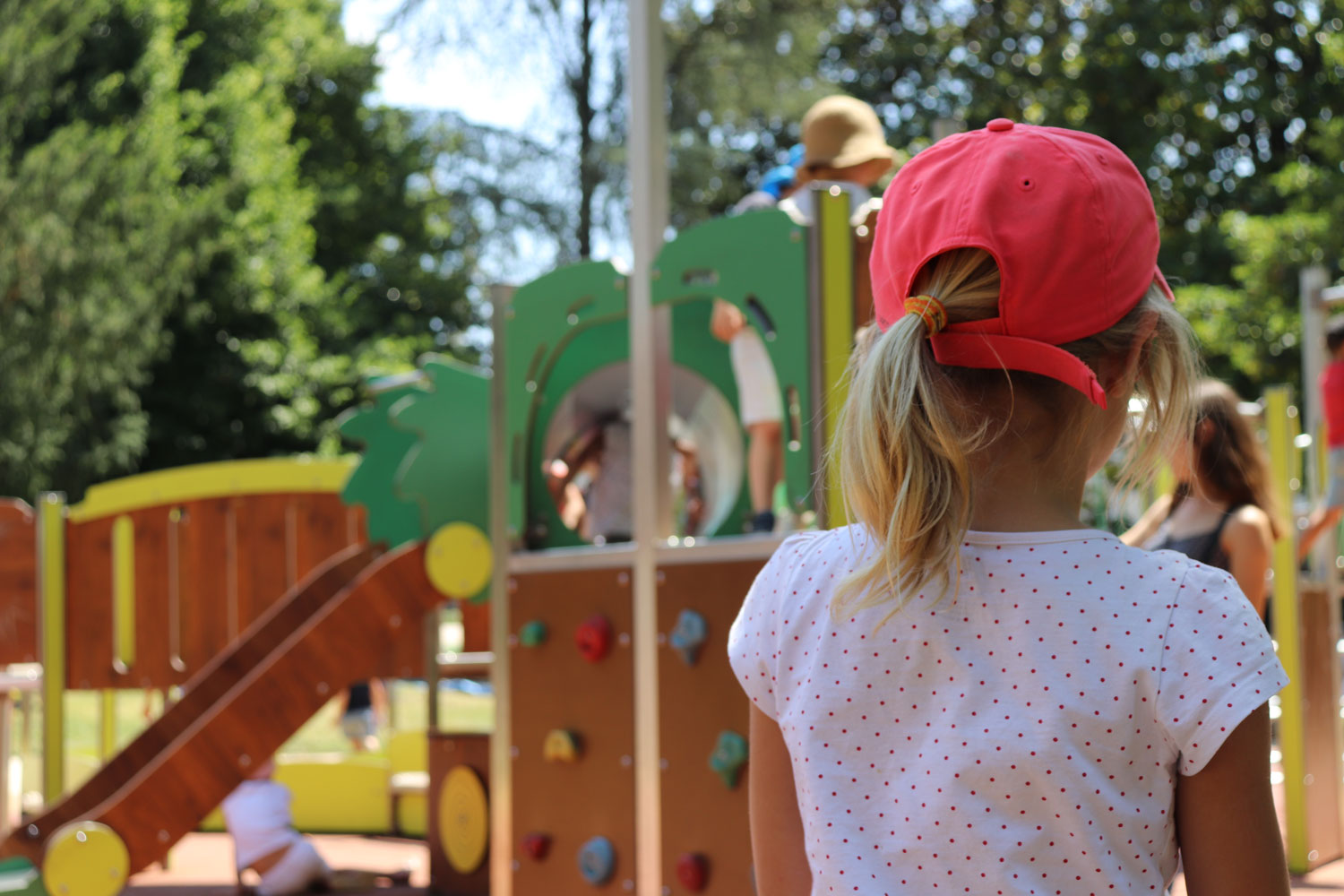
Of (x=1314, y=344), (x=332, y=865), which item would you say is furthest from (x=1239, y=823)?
(x=332, y=865)

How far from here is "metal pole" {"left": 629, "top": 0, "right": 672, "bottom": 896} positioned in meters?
3.62

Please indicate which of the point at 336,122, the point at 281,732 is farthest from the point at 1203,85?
the point at 281,732

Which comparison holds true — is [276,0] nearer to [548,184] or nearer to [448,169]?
[448,169]

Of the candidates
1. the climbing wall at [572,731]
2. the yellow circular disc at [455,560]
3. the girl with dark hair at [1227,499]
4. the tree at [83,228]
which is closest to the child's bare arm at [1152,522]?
the girl with dark hair at [1227,499]

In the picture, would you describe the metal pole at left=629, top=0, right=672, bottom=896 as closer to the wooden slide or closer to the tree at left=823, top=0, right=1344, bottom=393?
the wooden slide

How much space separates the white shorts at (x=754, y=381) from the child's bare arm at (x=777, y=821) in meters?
2.90

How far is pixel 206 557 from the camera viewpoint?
670cm

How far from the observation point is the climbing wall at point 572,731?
372 cm

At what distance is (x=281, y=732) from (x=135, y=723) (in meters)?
10.3

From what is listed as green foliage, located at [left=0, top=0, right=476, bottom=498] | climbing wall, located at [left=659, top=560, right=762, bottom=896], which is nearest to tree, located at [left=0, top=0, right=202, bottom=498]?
green foliage, located at [left=0, top=0, right=476, bottom=498]

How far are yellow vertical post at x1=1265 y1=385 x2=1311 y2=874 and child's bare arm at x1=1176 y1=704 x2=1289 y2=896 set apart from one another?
187 inches

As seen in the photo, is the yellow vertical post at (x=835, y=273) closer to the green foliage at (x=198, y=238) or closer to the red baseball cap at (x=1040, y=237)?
the red baseball cap at (x=1040, y=237)

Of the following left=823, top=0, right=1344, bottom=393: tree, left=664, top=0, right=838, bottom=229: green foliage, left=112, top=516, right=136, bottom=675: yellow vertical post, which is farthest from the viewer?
left=823, top=0, right=1344, bottom=393: tree

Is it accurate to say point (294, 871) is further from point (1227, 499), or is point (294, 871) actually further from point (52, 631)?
point (1227, 499)
